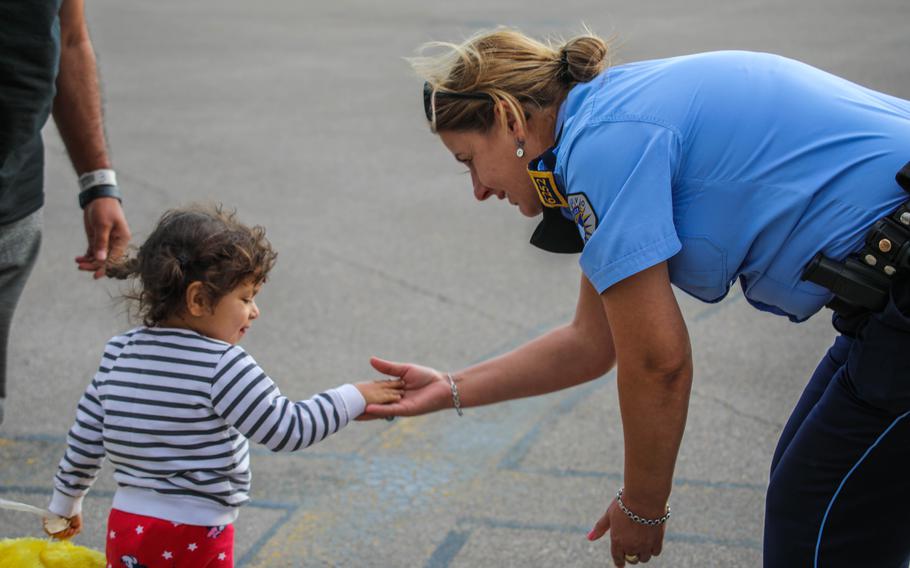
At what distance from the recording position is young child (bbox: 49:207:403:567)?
7.09ft

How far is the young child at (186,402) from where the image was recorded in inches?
85.0

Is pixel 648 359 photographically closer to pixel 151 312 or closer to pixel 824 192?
pixel 824 192

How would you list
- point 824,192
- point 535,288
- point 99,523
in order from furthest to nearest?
point 535,288, point 99,523, point 824,192

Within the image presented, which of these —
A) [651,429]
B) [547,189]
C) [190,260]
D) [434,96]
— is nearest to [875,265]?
[651,429]

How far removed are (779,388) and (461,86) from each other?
2593mm

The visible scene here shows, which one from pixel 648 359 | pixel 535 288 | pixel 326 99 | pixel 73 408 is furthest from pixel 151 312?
pixel 326 99

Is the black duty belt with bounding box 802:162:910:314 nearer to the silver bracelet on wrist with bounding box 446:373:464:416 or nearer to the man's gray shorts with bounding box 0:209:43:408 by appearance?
the silver bracelet on wrist with bounding box 446:373:464:416

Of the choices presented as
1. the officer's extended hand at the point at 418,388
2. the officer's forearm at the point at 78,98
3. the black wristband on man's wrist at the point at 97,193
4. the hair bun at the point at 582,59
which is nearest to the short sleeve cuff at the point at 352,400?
the officer's extended hand at the point at 418,388

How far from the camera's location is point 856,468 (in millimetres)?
1949

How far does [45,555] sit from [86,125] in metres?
1.23

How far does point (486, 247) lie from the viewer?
19.1 ft

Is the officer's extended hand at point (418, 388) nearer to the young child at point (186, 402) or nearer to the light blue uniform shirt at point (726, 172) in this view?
the young child at point (186, 402)

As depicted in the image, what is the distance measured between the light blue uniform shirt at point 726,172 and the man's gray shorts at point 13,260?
1.46 m

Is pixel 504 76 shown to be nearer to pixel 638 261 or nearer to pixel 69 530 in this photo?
pixel 638 261
